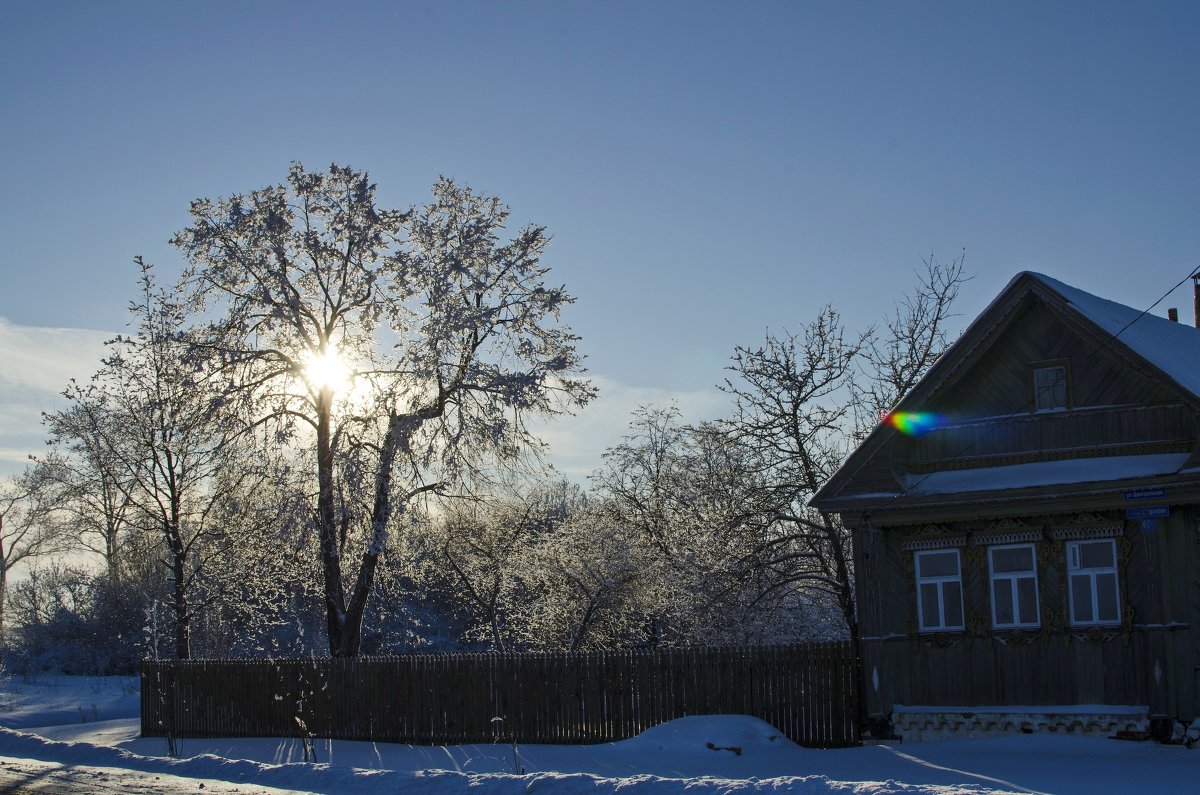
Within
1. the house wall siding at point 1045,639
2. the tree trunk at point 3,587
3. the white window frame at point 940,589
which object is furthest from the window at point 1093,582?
the tree trunk at point 3,587

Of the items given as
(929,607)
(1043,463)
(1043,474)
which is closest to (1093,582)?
(1043,474)

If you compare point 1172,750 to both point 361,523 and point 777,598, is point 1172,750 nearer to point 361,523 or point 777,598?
point 777,598

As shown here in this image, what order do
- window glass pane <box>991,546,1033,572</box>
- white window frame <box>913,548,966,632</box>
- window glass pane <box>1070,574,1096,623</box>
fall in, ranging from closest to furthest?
window glass pane <box>1070,574,1096,623</box> → window glass pane <box>991,546,1033,572</box> → white window frame <box>913,548,966,632</box>

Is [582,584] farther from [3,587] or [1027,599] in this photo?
[3,587]

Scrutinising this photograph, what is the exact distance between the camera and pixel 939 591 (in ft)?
62.0

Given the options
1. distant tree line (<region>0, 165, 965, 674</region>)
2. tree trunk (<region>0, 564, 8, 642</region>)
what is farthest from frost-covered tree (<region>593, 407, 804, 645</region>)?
tree trunk (<region>0, 564, 8, 642</region>)

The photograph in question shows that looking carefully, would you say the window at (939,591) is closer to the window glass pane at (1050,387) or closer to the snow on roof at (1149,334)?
the window glass pane at (1050,387)

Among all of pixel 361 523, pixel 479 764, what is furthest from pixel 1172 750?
pixel 361 523

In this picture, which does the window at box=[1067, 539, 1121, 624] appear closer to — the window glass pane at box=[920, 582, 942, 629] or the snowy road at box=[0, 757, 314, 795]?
the window glass pane at box=[920, 582, 942, 629]

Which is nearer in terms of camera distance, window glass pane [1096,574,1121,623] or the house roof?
the house roof

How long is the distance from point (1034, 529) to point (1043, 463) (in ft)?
3.50

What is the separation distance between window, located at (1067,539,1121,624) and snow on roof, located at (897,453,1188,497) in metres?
1.12

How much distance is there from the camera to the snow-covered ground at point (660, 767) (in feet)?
44.3

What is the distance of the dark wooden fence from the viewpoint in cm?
1952
